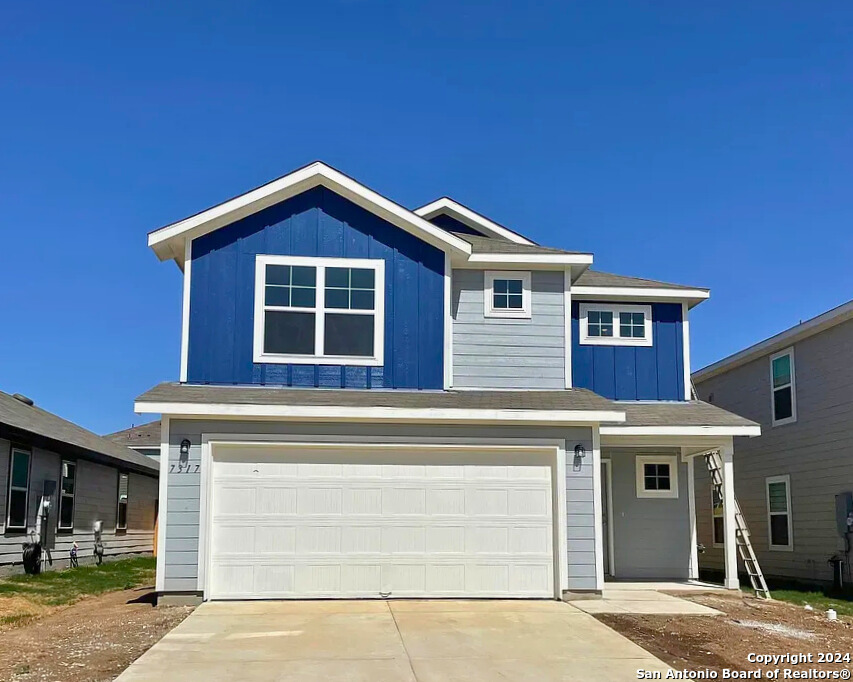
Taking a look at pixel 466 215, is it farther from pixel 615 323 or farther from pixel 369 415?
pixel 369 415

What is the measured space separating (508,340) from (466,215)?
146 inches

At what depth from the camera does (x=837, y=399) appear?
16.1 meters

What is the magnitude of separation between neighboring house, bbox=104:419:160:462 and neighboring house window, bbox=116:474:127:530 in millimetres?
6977

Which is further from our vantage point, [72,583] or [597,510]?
[72,583]

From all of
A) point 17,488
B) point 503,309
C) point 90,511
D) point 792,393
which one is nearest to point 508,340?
point 503,309

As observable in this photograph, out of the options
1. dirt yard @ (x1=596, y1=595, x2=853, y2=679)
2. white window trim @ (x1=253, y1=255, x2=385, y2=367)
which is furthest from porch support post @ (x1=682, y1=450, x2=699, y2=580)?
white window trim @ (x1=253, y1=255, x2=385, y2=367)

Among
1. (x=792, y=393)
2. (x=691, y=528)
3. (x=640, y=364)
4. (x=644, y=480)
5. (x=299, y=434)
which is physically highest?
(x=640, y=364)

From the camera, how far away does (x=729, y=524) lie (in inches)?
549

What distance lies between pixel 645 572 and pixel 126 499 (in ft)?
46.8

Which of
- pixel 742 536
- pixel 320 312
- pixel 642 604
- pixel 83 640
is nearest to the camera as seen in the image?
pixel 83 640

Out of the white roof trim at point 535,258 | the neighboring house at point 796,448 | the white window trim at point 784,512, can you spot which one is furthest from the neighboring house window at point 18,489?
the white window trim at point 784,512

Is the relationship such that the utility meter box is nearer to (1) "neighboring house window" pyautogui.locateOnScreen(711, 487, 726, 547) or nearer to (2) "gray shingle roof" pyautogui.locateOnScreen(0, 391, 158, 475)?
(1) "neighboring house window" pyautogui.locateOnScreen(711, 487, 726, 547)

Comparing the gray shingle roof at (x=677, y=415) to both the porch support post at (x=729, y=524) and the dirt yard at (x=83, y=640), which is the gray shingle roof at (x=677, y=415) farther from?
the dirt yard at (x=83, y=640)

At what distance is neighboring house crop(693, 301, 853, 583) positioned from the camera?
1603 centimetres
